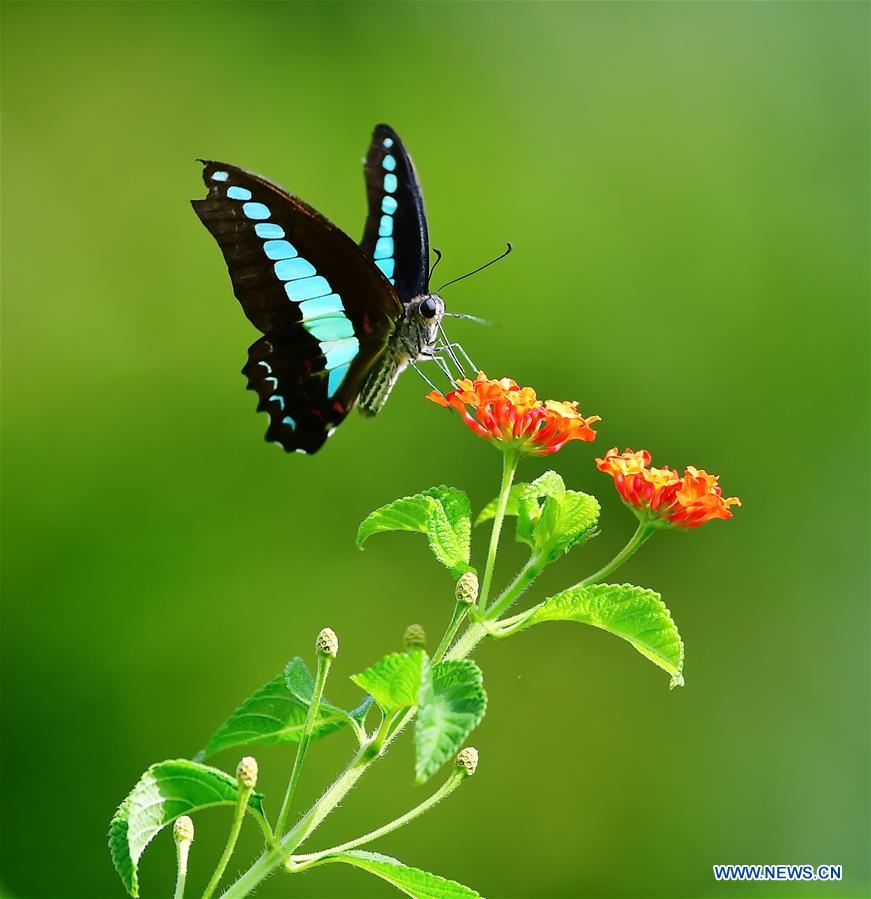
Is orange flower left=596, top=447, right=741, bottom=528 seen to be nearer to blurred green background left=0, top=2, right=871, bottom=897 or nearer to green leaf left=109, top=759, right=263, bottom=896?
green leaf left=109, top=759, right=263, bottom=896

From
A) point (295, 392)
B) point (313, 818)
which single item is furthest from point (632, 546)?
point (295, 392)

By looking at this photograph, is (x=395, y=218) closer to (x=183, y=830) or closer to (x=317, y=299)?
(x=317, y=299)

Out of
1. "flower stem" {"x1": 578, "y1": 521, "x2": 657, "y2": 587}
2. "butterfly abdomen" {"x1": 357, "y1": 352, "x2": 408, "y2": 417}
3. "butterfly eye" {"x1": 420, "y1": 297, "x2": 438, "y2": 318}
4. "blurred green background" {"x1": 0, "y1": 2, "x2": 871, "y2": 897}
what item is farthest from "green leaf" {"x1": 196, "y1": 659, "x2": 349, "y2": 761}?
"blurred green background" {"x1": 0, "y1": 2, "x2": 871, "y2": 897}

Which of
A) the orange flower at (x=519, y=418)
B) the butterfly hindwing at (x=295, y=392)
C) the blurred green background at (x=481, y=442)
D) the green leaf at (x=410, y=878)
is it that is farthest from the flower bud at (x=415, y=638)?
the blurred green background at (x=481, y=442)

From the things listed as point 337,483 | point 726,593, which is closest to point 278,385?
point 337,483

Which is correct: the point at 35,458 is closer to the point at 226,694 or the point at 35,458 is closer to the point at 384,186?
the point at 226,694

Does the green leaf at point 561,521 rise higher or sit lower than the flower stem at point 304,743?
higher

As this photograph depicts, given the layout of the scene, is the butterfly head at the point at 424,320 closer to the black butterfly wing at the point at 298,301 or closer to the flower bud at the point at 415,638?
the black butterfly wing at the point at 298,301
